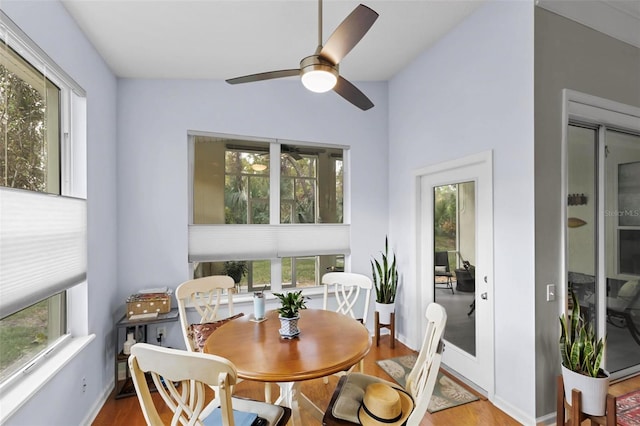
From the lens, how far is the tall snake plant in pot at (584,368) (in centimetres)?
184

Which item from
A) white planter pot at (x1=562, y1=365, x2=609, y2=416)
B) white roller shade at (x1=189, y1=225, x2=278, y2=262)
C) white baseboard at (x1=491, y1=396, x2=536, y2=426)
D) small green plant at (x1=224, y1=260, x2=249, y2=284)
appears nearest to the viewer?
white planter pot at (x1=562, y1=365, x2=609, y2=416)

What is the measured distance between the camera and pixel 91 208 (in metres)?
2.28

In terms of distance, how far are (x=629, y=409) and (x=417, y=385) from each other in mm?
1906

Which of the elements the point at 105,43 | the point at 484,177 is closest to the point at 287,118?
the point at 105,43

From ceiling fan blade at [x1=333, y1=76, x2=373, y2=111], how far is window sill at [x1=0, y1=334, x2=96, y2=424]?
229 cm

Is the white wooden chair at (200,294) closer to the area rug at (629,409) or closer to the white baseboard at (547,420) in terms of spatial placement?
the white baseboard at (547,420)

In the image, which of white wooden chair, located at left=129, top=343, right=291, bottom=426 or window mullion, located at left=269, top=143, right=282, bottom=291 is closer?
white wooden chair, located at left=129, top=343, right=291, bottom=426

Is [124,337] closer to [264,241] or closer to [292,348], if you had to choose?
[264,241]

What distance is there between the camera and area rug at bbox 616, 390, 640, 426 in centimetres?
220

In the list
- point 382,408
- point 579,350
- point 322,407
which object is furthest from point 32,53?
point 579,350

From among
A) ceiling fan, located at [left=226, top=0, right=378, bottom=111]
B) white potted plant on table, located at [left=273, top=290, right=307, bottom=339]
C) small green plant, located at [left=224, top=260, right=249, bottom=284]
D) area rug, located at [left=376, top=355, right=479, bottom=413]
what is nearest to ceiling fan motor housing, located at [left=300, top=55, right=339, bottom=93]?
ceiling fan, located at [left=226, top=0, right=378, bottom=111]

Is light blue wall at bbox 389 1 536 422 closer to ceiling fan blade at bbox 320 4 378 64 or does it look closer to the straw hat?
the straw hat

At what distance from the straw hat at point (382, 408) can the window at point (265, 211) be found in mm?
2027

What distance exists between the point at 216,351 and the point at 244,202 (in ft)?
6.36
